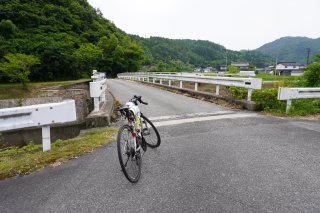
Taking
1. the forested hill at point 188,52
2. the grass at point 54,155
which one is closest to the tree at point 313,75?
the grass at point 54,155

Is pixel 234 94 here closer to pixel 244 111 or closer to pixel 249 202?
pixel 244 111

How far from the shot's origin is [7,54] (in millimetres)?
39406

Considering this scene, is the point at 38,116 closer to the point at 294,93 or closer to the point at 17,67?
the point at 294,93

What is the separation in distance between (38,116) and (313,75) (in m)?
10.3

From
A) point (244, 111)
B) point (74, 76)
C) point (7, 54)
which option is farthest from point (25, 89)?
point (244, 111)

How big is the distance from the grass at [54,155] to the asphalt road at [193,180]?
21 cm

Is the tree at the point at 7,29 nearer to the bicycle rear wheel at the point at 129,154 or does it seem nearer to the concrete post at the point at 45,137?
the concrete post at the point at 45,137

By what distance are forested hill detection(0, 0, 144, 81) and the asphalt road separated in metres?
43.2

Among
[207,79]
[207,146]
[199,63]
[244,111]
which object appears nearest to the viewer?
[207,146]

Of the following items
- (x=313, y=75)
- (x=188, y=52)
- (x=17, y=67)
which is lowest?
(x=313, y=75)

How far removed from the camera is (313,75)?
9.07 metres

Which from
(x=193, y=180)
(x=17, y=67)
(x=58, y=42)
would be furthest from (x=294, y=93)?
(x=58, y=42)

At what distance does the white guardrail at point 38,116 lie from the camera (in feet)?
12.1

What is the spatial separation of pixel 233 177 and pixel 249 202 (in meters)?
0.59
